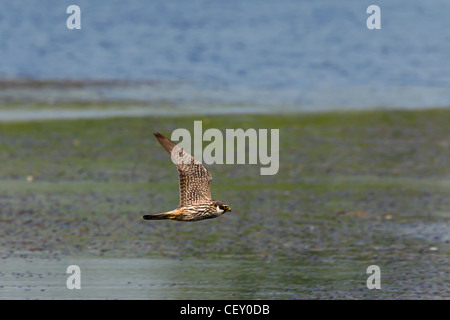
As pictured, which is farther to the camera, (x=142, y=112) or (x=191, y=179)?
(x=142, y=112)

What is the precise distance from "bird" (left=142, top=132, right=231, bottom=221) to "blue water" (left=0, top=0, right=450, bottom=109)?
14720 millimetres

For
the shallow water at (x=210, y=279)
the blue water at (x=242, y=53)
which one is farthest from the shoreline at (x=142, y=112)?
the shallow water at (x=210, y=279)

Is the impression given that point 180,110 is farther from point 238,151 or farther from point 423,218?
point 423,218

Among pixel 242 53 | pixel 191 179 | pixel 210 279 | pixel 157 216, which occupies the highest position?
pixel 242 53

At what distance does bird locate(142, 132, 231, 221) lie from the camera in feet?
28.9

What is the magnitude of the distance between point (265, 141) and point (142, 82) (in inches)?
367

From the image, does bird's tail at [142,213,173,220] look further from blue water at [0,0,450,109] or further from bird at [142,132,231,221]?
blue water at [0,0,450,109]

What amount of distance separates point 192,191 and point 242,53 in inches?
1000

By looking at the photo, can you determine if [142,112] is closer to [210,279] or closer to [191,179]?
[210,279]

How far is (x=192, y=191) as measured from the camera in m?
9.00

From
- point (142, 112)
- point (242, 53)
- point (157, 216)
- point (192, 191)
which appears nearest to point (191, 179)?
point (192, 191)

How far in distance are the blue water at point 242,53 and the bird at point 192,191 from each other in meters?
14.7
